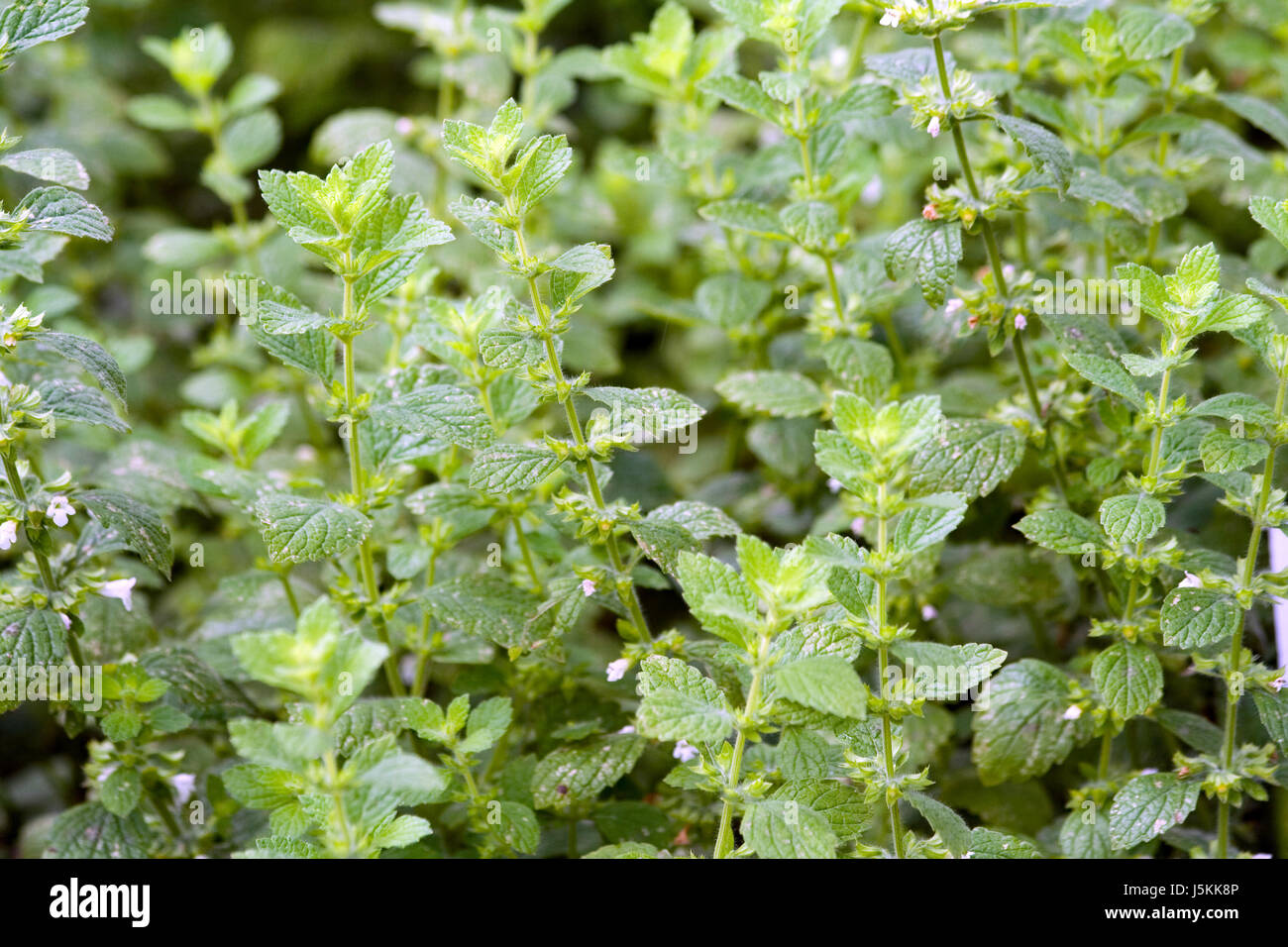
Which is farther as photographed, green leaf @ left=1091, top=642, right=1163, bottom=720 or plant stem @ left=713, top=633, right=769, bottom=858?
green leaf @ left=1091, top=642, right=1163, bottom=720

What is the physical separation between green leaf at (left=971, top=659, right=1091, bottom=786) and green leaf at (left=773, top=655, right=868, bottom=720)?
51cm

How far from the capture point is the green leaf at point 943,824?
144 cm

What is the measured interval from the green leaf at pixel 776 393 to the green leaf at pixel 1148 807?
A: 76 cm

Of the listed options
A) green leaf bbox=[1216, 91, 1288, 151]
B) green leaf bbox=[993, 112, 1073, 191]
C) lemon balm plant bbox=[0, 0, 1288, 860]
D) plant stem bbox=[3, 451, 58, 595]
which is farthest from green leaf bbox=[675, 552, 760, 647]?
green leaf bbox=[1216, 91, 1288, 151]

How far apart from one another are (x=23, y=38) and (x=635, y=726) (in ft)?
4.23

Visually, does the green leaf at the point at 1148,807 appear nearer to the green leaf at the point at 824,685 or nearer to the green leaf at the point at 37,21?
the green leaf at the point at 824,685

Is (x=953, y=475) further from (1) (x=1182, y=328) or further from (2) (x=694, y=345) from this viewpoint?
(2) (x=694, y=345)

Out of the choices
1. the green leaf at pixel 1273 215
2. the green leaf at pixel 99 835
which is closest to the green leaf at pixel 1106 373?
the green leaf at pixel 1273 215

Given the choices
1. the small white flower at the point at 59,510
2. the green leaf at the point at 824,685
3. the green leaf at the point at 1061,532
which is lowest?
the green leaf at the point at 824,685

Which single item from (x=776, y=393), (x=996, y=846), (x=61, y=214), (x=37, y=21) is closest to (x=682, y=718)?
(x=996, y=846)

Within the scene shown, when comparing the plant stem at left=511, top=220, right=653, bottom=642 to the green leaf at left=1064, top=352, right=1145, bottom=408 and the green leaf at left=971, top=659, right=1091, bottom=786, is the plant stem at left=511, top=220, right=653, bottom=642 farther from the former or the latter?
the green leaf at left=1064, top=352, right=1145, bottom=408

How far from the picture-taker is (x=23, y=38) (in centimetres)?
156

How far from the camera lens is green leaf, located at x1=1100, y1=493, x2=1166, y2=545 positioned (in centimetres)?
147
